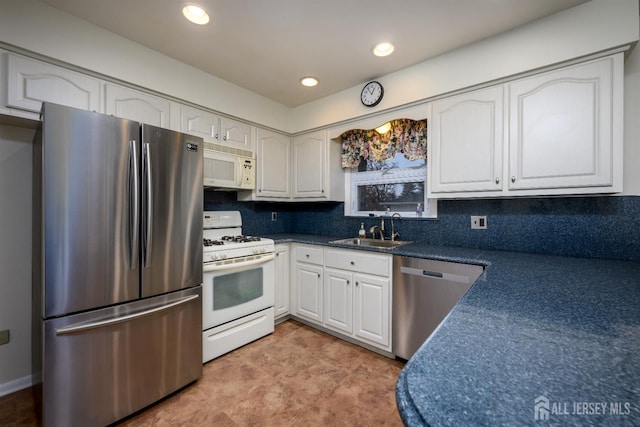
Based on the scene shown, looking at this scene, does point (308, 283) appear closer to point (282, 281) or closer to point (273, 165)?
point (282, 281)

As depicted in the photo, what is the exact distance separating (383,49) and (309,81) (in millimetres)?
773

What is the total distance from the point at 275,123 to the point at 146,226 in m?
1.85

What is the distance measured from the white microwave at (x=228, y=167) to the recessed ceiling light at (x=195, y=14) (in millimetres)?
937

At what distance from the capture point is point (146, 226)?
1607 mm

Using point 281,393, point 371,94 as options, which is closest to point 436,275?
point 281,393

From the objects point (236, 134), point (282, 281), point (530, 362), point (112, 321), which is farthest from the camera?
point (282, 281)

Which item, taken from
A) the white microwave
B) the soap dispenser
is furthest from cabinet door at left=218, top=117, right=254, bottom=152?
the soap dispenser

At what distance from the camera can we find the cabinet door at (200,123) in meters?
2.31

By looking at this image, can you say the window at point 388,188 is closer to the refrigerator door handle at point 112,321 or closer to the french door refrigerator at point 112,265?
the french door refrigerator at point 112,265

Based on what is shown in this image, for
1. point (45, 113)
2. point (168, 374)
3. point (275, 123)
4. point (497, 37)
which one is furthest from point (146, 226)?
point (497, 37)

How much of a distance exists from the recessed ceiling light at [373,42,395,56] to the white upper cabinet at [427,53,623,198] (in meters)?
0.54

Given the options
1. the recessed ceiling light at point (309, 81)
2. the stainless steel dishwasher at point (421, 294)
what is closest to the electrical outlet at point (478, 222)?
the stainless steel dishwasher at point (421, 294)

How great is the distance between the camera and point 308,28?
1.84m

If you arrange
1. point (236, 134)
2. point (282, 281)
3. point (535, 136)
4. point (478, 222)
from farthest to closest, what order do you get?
point (282, 281) < point (236, 134) < point (478, 222) < point (535, 136)
